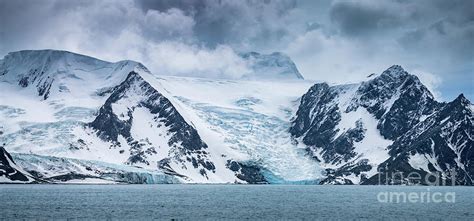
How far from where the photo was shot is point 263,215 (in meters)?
187

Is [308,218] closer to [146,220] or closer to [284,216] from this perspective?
[284,216]

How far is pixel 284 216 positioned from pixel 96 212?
50006mm

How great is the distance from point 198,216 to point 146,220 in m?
17.3

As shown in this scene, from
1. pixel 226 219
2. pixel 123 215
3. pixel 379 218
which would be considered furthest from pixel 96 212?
pixel 379 218

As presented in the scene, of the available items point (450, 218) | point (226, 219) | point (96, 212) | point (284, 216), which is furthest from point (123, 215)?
point (450, 218)

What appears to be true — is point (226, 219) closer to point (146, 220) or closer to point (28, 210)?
point (146, 220)

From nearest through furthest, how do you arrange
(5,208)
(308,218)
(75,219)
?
(75,219), (308,218), (5,208)

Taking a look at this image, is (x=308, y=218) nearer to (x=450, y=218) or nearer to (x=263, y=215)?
(x=263, y=215)

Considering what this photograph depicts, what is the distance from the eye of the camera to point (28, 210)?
616 feet

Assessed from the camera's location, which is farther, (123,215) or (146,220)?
(123,215)

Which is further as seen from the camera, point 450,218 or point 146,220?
point 450,218

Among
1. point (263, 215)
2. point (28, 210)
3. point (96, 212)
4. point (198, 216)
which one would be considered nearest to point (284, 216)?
point (263, 215)

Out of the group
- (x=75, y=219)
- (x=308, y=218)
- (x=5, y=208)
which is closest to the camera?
(x=75, y=219)

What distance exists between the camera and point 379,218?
178 metres
